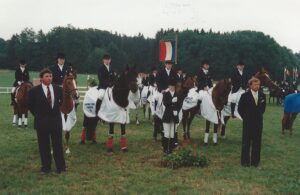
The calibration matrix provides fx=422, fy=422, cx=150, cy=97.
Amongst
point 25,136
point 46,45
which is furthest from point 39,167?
point 46,45

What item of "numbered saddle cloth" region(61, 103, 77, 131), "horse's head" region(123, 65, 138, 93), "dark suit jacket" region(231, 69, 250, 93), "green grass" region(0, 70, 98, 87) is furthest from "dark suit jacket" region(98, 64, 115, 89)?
"green grass" region(0, 70, 98, 87)

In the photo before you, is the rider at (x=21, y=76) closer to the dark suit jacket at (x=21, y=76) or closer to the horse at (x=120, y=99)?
the dark suit jacket at (x=21, y=76)

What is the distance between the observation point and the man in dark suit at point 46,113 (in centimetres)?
988

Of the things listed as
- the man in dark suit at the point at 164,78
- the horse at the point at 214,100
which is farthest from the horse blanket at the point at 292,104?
the man in dark suit at the point at 164,78

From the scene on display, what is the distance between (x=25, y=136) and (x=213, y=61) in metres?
78.0

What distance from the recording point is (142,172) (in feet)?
33.9

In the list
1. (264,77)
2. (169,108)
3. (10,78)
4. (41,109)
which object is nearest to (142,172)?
(169,108)

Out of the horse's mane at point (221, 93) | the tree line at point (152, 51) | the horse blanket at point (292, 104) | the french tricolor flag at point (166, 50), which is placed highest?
the tree line at point (152, 51)

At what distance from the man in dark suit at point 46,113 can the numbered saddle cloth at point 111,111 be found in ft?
9.69

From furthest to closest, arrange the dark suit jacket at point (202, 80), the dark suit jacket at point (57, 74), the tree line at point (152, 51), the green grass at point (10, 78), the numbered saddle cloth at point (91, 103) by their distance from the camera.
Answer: the tree line at point (152, 51) < the green grass at point (10, 78) < the dark suit jacket at point (202, 80) < the numbered saddle cloth at point (91, 103) < the dark suit jacket at point (57, 74)

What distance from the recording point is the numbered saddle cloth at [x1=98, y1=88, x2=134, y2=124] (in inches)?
511

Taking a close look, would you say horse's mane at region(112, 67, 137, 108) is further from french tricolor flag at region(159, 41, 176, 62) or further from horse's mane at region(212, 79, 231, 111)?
french tricolor flag at region(159, 41, 176, 62)

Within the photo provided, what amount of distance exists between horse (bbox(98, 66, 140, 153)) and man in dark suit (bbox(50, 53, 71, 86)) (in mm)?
1469

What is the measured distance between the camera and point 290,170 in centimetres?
1103
